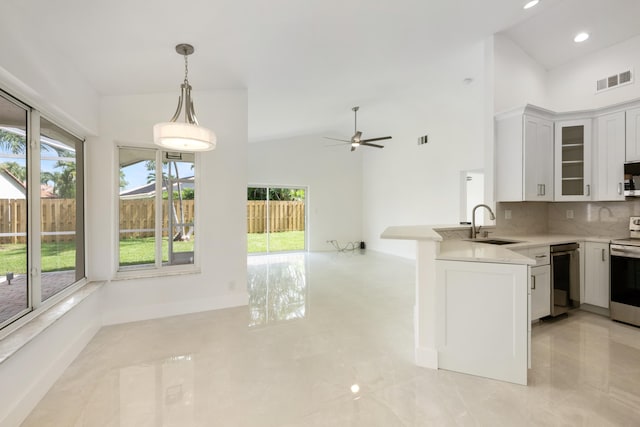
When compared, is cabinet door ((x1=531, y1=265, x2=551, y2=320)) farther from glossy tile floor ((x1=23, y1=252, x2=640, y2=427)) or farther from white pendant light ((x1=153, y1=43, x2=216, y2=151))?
white pendant light ((x1=153, y1=43, x2=216, y2=151))

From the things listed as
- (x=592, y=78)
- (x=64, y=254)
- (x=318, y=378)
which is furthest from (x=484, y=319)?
(x=592, y=78)

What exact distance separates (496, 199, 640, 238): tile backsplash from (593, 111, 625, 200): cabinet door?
277 mm

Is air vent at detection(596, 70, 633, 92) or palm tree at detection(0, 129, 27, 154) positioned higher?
air vent at detection(596, 70, 633, 92)

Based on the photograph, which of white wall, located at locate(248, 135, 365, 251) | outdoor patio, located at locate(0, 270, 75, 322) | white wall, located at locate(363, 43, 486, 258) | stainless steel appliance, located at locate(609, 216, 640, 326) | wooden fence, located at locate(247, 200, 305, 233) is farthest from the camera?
wooden fence, located at locate(247, 200, 305, 233)

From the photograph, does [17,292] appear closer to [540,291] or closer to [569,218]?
[540,291]

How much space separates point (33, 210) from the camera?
7.25 feet

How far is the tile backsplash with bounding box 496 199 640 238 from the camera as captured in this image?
3.55 metres

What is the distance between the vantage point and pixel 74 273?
293cm

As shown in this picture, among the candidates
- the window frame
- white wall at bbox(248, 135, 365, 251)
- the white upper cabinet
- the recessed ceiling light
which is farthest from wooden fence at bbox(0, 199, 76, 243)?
the recessed ceiling light

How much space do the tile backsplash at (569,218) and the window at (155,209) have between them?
4.06m

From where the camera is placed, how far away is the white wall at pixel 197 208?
316 cm

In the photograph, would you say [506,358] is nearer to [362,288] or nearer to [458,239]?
[458,239]

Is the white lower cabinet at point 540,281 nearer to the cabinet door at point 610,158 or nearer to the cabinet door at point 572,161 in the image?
the cabinet door at point 572,161

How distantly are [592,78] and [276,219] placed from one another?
22.7ft
